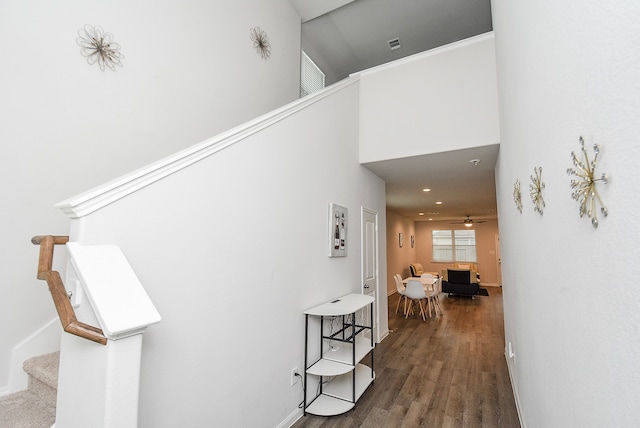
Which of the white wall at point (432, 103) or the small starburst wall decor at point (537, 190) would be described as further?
the white wall at point (432, 103)

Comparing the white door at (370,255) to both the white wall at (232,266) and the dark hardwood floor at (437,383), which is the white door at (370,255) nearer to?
the dark hardwood floor at (437,383)

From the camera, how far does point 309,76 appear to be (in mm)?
5336

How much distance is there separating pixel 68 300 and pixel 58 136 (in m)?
1.51

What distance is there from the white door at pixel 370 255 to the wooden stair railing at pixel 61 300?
3.55 m

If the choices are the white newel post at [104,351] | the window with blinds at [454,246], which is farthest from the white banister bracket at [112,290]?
the window with blinds at [454,246]

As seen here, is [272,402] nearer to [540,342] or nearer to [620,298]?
[540,342]

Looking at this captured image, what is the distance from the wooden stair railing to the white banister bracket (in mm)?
42

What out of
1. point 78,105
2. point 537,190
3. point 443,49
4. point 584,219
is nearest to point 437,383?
point 537,190

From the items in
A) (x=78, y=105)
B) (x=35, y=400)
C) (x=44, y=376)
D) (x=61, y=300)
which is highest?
(x=78, y=105)

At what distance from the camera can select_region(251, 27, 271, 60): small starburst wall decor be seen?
3.76 m

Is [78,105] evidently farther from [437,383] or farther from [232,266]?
[437,383]

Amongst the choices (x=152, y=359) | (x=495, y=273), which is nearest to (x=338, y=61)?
(x=152, y=359)

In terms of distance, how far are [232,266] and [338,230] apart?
171 cm

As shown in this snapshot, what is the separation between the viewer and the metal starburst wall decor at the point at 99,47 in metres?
2.14
